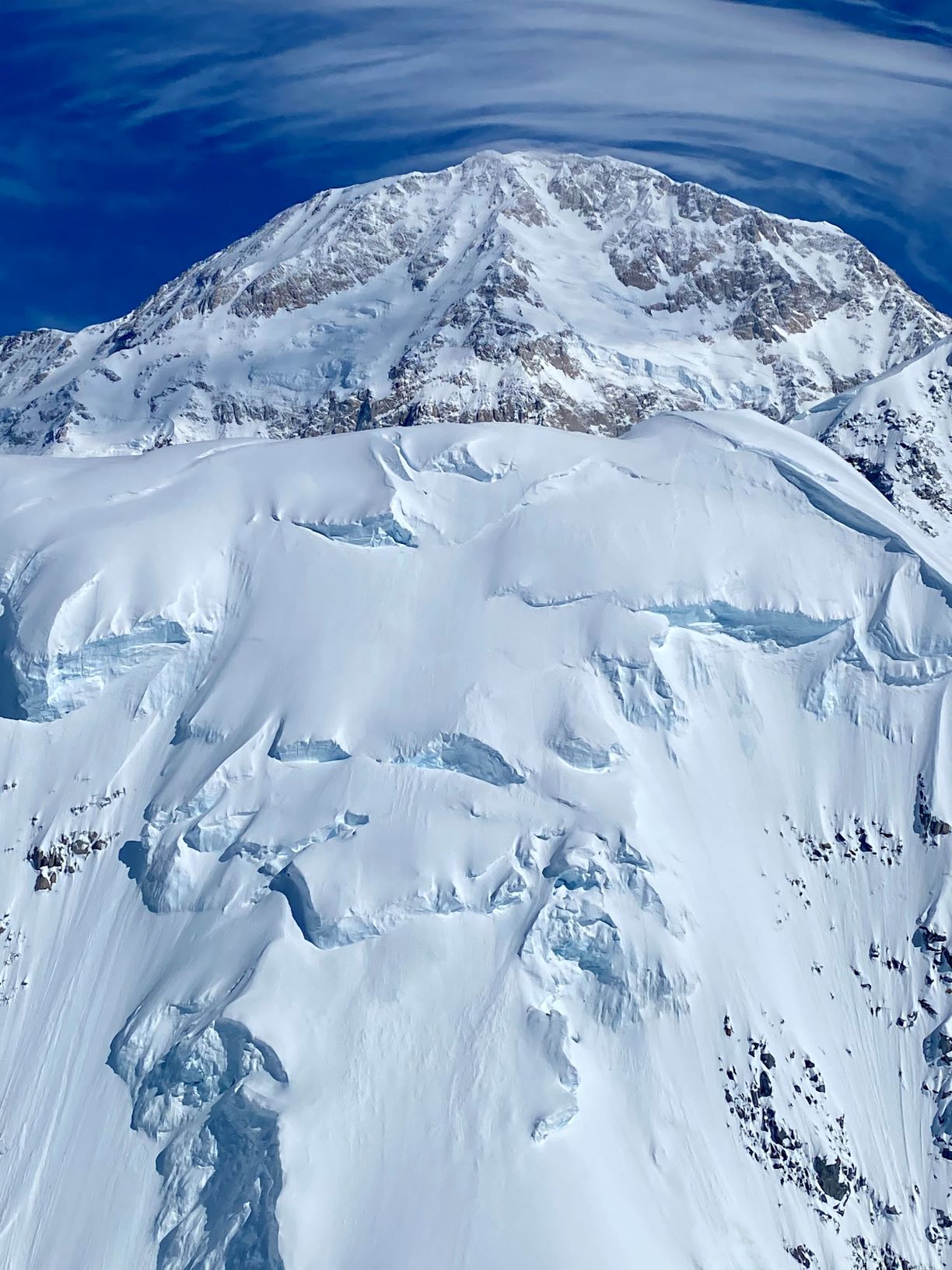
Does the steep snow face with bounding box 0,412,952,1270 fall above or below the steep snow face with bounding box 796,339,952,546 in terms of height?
above

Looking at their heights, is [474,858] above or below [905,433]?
above

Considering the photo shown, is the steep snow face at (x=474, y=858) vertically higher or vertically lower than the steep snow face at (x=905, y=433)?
higher

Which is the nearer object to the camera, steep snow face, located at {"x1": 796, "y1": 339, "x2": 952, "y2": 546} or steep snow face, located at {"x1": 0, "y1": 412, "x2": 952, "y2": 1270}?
steep snow face, located at {"x1": 0, "y1": 412, "x2": 952, "y2": 1270}

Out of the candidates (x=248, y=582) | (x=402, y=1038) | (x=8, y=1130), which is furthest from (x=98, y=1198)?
(x=248, y=582)

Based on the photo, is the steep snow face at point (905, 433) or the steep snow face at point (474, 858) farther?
the steep snow face at point (905, 433)
